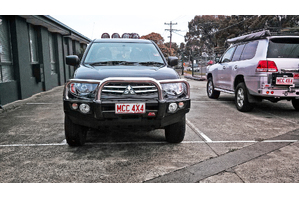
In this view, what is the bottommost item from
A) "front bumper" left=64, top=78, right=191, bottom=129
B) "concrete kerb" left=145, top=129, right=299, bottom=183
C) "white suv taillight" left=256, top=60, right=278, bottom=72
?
"concrete kerb" left=145, top=129, right=299, bottom=183

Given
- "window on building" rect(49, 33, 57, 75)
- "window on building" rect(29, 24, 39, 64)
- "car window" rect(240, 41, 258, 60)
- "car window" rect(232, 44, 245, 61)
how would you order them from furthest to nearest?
1. "window on building" rect(49, 33, 57, 75)
2. "window on building" rect(29, 24, 39, 64)
3. "car window" rect(232, 44, 245, 61)
4. "car window" rect(240, 41, 258, 60)

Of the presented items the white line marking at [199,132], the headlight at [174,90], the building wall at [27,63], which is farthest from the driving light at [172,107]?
the building wall at [27,63]

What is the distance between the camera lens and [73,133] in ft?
11.8

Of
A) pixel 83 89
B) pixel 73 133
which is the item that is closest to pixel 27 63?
pixel 73 133

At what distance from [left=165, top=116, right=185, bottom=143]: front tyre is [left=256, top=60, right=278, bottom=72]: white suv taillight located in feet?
9.43

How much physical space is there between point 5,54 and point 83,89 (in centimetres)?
632

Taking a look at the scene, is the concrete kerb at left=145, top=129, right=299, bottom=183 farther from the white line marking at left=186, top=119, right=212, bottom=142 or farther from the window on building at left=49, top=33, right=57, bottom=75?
the window on building at left=49, top=33, right=57, bottom=75

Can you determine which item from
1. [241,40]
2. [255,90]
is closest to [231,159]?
[255,90]

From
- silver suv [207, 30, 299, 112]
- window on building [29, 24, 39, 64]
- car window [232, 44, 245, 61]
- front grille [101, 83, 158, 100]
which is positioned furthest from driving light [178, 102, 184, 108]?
window on building [29, 24, 39, 64]

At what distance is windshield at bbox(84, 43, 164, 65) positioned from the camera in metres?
4.15

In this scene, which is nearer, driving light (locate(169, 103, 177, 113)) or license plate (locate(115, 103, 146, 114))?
license plate (locate(115, 103, 146, 114))

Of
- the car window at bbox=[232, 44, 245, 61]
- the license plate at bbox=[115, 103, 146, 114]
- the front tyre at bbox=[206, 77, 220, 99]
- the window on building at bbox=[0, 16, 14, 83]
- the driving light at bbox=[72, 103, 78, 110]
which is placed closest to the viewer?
the license plate at bbox=[115, 103, 146, 114]

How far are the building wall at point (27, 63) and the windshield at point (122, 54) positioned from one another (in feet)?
15.3

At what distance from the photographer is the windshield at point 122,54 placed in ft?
13.6
